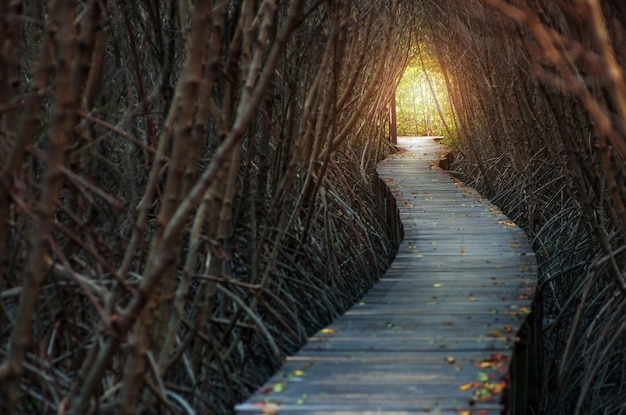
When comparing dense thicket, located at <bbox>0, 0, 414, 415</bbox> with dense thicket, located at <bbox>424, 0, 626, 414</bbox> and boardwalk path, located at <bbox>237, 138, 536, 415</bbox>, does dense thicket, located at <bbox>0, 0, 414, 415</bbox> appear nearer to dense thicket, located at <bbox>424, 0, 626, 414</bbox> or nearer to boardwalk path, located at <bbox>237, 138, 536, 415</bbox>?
boardwalk path, located at <bbox>237, 138, 536, 415</bbox>

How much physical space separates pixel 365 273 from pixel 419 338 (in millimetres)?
2510

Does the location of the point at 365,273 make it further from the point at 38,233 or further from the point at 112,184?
the point at 38,233

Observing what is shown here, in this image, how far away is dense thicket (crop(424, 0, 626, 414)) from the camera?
2.71m

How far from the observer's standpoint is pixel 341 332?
3248 millimetres

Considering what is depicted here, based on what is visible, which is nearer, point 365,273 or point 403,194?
point 365,273

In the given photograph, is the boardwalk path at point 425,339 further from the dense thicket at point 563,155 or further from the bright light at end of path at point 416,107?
the bright light at end of path at point 416,107

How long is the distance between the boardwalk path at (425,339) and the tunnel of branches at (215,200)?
274 mm

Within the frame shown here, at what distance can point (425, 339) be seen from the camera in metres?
3.15

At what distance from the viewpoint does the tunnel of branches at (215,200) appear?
1903 mm

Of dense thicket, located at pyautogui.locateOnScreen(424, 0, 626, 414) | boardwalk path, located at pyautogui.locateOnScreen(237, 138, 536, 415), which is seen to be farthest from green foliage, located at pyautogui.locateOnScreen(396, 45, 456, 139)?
boardwalk path, located at pyautogui.locateOnScreen(237, 138, 536, 415)

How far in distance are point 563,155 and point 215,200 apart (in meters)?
4.98

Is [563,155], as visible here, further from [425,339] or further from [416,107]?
[416,107]

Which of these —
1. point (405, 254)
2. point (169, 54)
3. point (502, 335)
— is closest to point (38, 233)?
point (502, 335)

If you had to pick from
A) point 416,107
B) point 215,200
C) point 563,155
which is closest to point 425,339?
point 215,200
